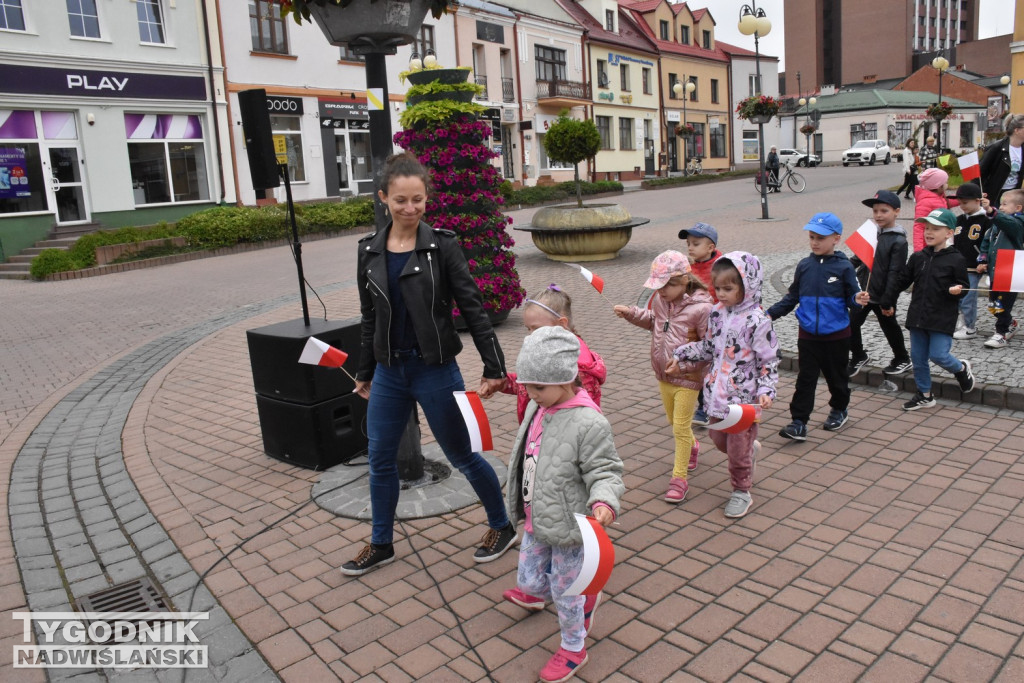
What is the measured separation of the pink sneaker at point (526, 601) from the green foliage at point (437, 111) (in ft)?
21.4

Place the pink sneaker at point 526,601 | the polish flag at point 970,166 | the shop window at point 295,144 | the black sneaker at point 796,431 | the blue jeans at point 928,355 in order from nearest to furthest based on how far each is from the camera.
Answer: the pink sneaker at point 526,601 → the black sneaker at point 796,431 → the blue jeans at point 928,355 → the polish flag at point 970,166 → the shop window at point 295,144

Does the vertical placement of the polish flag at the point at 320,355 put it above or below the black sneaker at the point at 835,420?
above

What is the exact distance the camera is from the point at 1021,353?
680 centimetres

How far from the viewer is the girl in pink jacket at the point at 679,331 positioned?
14.9 ft

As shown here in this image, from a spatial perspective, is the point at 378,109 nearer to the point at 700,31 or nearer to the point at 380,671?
the point at 380,671

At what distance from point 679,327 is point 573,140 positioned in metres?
12.9

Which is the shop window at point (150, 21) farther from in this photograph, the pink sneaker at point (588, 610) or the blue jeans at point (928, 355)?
the pink sneaker at point (588, 610)

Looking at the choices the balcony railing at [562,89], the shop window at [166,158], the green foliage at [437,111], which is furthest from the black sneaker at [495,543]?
the balcony railing at [562,89]

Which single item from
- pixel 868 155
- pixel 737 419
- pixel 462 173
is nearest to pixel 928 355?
pixel 737 419

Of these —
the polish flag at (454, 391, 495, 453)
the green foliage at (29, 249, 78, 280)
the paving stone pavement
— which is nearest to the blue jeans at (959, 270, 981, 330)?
the paving stone pavement

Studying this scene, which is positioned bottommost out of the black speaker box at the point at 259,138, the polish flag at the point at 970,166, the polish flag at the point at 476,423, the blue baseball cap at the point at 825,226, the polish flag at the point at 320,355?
the polish flag at the point at 476,423

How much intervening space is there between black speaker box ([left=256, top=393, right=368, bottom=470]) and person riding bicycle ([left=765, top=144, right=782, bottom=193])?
23.0 meters

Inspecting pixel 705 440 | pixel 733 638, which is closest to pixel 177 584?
pixel 733 638

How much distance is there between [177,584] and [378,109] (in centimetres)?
284
